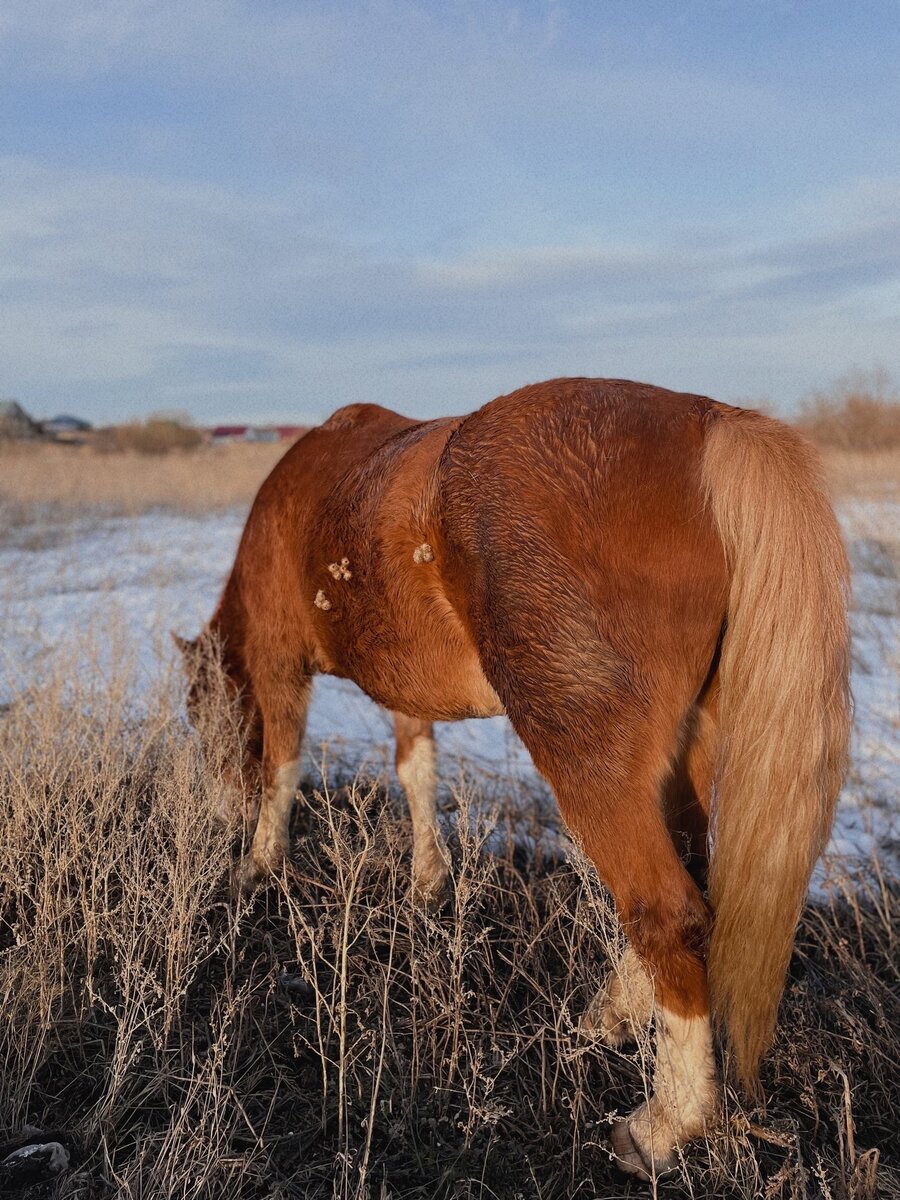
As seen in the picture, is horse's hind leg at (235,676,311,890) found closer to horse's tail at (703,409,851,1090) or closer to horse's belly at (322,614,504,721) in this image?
horse's belly at (322,614,504,721)

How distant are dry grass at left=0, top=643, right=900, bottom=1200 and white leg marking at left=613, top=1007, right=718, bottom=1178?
56mm

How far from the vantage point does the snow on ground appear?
4133 millimetres

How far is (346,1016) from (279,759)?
1.07 metres

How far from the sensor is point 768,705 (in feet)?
6.48

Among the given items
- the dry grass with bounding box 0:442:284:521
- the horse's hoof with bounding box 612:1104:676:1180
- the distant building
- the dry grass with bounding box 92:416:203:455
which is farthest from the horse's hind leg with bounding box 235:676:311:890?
the dry grass with bounding box 92:416:203:455

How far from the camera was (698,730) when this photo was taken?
2.23 m

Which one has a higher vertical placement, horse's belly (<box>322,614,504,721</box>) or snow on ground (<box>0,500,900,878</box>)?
horse's belly (<box>322,614,504,721</box>)

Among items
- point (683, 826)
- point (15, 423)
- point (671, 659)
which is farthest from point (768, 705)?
point (15, 423)

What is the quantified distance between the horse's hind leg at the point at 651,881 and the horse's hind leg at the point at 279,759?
152 cm

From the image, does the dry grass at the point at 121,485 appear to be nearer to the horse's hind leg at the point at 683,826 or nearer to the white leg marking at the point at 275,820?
the white leg marking at the point at 275,820

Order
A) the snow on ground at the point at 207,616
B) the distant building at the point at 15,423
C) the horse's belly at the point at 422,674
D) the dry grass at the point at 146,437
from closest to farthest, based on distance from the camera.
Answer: the horse's belly at the point at 422,674 → the snow on ground at the point at 207,616 → the distant building at the point at 15,423 → the dry grass at the point at 146,437

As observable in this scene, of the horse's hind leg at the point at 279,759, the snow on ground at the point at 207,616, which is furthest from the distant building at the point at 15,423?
the horse's hind leg at the point at 279,759

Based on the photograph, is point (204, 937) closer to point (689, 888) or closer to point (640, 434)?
point (689, 888)

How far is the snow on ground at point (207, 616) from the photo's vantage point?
13.6 ft
